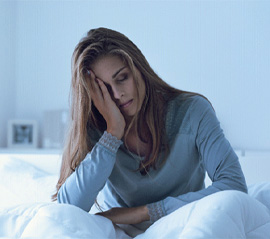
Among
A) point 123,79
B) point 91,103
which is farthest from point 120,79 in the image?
point 91,103

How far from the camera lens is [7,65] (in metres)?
3.01

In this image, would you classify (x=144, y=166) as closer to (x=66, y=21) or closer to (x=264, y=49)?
(x=264, y=49)

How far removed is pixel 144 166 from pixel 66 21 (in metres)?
2.08

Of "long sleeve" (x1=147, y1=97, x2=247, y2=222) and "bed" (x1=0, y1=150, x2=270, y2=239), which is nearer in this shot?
"bed" (x1=0, y1=150, x2=270, y2=239)

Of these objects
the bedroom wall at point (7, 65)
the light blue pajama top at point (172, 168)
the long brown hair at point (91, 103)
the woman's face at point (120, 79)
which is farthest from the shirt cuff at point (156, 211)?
the bedroom wall at point (7, 65)

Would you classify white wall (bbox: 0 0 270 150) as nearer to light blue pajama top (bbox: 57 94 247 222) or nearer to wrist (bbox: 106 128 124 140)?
light blue pajama top (bbox: 57 94 247 222)

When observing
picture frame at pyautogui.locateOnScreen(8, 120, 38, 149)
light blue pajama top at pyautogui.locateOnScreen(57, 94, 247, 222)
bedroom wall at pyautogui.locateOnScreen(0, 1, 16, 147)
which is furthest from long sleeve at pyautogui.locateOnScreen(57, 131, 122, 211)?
bedroom wall at pyautogui.locateOnScreen(0, 1, 16, 147)

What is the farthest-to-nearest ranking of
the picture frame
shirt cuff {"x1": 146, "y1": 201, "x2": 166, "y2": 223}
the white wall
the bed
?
the picture frame, the white wall, shirt cuff {"x1": 146, "y1": 201, "x2": 166, "y2": 223}, the bed

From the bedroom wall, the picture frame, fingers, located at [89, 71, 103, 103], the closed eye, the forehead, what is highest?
the forehead

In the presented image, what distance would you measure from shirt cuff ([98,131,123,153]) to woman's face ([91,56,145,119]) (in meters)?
0.12

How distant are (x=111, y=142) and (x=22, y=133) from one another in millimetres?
1920

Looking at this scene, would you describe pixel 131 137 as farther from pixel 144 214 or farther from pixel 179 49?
pixel 179 49

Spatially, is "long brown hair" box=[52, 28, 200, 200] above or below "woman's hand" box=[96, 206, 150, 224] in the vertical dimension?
above

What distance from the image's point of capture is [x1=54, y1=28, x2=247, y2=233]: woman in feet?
3.81
